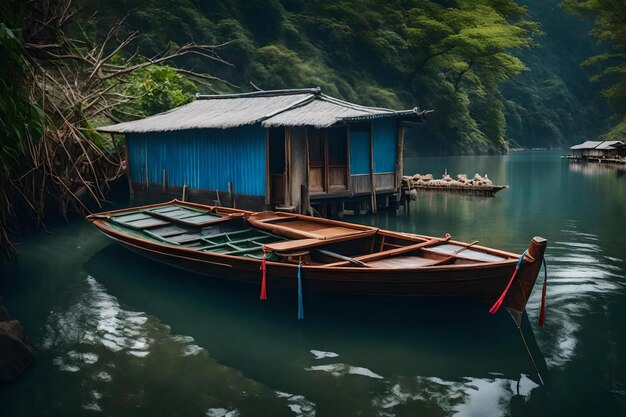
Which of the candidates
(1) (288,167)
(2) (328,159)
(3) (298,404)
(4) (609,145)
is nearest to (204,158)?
(1) (288,167)

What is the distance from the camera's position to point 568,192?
3034 cm

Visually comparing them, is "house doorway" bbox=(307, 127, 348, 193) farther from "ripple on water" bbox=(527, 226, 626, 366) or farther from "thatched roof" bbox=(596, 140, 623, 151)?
"thatched roof" bbox=(596, 140, 623, 151)

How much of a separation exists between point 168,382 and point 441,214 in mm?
17358

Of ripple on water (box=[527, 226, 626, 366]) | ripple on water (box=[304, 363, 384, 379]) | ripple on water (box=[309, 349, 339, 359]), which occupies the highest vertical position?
ripple on water (box=[527, 226, 626, 366])

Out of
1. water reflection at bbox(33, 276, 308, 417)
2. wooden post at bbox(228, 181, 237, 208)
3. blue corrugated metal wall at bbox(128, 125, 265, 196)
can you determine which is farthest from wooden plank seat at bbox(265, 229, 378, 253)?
wooden post at bbox(228, 181, 237, 208)

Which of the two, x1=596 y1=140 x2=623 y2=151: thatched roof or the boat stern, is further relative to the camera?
x1=596 y1=140 x2=623 y2=151: thatched roof

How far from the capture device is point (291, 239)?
12336 mm

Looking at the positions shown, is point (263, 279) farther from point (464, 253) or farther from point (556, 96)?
point (556, 96)

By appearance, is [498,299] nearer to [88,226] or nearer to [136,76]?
[88,226]

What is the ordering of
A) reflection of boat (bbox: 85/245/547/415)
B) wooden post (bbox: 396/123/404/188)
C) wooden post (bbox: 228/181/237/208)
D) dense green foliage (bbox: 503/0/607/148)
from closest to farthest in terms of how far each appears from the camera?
reflection of boat (bbox: 85/245/547/415)
wooden post (bbox: 228/181/237/208)
wooden post (bbox: 396/123/404/188)
dense green foliage (bbox: 503/0/607/148)

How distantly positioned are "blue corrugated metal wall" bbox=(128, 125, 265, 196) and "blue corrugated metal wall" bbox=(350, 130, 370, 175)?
11.1 feet

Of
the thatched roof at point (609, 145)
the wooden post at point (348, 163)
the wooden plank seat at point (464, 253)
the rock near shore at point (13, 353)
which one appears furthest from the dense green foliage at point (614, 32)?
the rock near shore at point (13, 353)

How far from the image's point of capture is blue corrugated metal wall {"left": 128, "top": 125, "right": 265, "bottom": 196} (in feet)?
60.1

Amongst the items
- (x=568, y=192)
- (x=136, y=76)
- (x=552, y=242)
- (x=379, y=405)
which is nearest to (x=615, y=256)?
(x=552, y=242)
